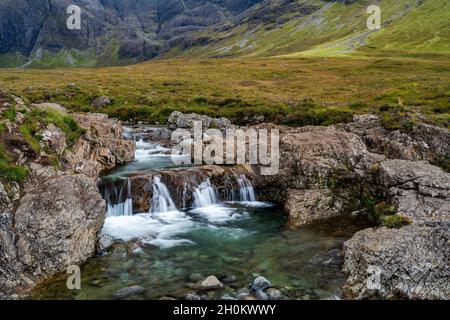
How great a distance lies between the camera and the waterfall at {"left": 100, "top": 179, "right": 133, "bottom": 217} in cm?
2511

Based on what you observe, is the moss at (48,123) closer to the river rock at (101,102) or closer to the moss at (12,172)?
the moss at (12,172)

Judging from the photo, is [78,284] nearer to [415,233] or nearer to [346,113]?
[415,233]

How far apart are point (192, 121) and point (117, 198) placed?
87.7 feet

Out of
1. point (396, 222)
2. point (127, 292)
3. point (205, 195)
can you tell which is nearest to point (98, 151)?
point (205, 195)

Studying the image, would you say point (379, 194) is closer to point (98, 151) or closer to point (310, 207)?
point (310, 207)

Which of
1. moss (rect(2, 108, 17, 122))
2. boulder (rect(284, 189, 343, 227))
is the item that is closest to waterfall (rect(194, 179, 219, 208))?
boulder (rect(284, 189, 343, 227))

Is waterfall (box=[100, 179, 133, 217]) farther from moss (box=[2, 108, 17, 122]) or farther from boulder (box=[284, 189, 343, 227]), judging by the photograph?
boulder (box=[284, 189, 343, 227])

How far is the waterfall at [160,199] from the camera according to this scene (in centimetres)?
2600

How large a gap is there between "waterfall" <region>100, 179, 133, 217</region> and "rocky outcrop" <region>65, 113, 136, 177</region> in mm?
1250

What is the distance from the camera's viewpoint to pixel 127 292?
15984 mm

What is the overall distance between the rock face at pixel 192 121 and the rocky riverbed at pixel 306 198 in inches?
602

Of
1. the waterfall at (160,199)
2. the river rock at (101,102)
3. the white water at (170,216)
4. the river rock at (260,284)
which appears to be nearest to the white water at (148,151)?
the white water at (170,216)
